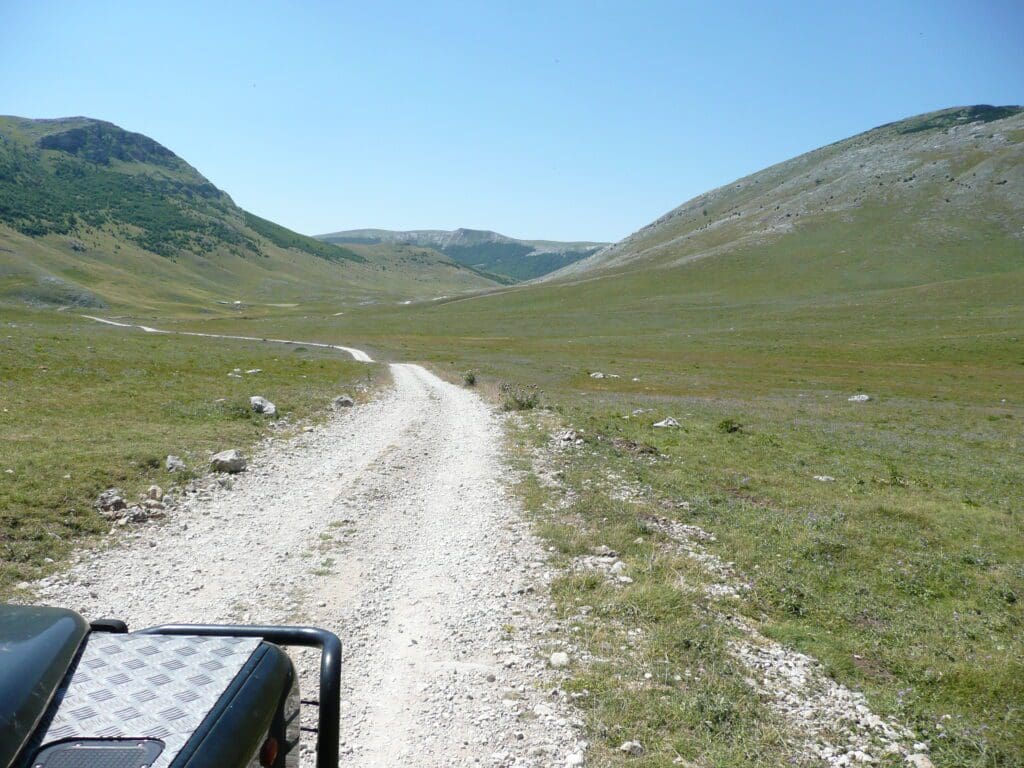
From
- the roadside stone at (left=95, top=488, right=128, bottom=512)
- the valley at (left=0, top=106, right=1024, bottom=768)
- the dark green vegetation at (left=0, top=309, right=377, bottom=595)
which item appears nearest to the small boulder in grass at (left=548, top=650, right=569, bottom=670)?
the valley at (left=0, top=106, right=1024, bottom=768)

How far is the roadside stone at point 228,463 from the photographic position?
50.6 feet

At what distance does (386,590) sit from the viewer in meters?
9.46

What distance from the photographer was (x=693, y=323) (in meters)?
114

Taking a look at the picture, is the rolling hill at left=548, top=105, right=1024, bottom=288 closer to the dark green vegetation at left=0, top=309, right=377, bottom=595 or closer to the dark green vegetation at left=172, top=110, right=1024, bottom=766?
the dark green vegetation at left=172, top=110, right=1024, bottom=766

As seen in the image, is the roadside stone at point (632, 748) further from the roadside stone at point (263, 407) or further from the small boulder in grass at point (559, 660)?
the roadside stone at point (263, 407)

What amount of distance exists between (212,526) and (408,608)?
565 centimetres

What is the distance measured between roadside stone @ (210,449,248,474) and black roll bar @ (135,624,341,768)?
13530mm

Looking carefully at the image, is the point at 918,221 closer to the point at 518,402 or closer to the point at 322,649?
the point at 518,402

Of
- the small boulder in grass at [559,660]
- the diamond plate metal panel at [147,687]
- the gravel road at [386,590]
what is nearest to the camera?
the diamond plate metal panel at [147,687]

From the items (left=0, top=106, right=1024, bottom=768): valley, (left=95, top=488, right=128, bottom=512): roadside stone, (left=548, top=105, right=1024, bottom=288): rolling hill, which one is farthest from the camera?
(left=548, top=105, right=1024, bottom=288): rolling hill

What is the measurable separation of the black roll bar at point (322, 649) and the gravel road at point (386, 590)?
2.95m

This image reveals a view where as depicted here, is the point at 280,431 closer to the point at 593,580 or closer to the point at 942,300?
the point at 593,580

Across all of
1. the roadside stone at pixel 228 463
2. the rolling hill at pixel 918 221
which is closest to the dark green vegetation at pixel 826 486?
the roadside stone at pixel 228 463

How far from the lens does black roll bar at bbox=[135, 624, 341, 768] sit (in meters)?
2.97
